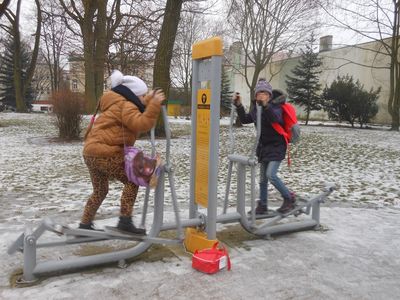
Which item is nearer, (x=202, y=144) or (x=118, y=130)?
(x=118, y=130)

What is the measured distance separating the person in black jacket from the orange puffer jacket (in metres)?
1.27

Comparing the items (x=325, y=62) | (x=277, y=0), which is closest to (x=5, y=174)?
(x=277, y=0)

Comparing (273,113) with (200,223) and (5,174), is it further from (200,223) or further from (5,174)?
(5,174)

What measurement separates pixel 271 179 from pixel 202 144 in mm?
1149

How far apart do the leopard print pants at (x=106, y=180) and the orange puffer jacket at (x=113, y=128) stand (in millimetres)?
62

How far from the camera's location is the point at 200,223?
3715mm

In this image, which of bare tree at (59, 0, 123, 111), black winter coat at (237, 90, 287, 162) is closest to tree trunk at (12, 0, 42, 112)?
bare tree at (59, 0, 123, 111)

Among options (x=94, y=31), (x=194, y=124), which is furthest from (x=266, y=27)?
(x=194, y=124)

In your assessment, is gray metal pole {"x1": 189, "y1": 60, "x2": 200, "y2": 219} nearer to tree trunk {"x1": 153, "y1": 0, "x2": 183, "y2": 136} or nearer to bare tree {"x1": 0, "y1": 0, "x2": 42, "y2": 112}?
tree trunk {"x1": 153, "y1": 0, "x2": 183, "y2": 136}

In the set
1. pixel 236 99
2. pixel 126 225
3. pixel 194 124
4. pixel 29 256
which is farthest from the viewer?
pixel 236 99

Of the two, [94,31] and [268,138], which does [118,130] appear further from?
[94,31]

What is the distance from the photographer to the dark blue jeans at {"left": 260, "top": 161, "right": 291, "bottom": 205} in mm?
4461

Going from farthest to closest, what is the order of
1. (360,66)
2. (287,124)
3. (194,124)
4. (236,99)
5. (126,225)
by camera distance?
(360,66), (287,124), (236,99), (194,124), (126,225)

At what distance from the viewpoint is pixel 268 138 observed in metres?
4.49
